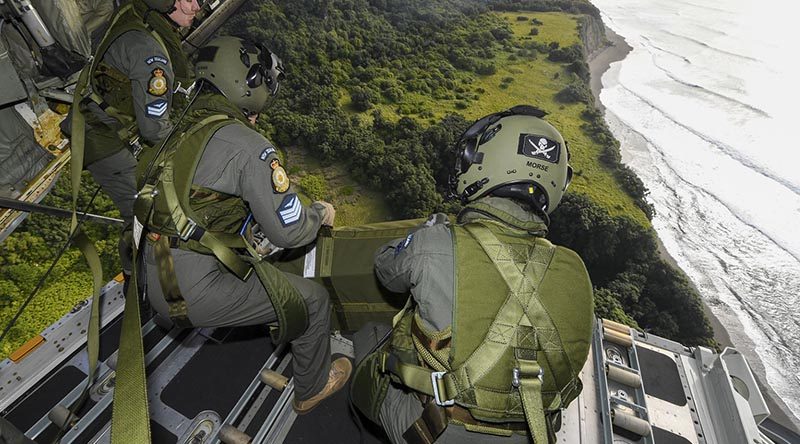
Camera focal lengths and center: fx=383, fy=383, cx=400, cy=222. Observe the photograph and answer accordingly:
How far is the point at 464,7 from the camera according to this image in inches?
1359

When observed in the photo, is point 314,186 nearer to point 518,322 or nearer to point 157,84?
point 157,84

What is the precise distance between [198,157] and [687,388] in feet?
15.7

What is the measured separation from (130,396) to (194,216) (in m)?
1.29

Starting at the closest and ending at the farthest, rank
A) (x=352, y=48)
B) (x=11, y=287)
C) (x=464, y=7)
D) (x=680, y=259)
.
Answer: (x=11, y=287) < (x=680, y=259) < (x=352, y=48) < (x=464, y=7)

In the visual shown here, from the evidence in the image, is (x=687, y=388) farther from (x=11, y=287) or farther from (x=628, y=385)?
(x=11, y=287)

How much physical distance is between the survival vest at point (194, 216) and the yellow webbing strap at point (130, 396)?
998mm

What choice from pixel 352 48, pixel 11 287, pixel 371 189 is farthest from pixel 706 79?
pixel 11 287

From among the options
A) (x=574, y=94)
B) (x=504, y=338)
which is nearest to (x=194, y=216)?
(x=504, y=338)

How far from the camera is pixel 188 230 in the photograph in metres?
2.19

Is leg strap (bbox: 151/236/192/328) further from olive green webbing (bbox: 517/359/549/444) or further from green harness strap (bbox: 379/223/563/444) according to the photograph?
olive green webbing (bbox: 517/359/549/444)

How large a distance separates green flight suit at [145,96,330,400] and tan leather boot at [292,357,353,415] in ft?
2.69

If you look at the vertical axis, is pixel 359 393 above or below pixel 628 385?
above

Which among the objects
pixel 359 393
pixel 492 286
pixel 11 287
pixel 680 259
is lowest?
pixel 680 259

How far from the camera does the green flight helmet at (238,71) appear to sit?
2.70m
